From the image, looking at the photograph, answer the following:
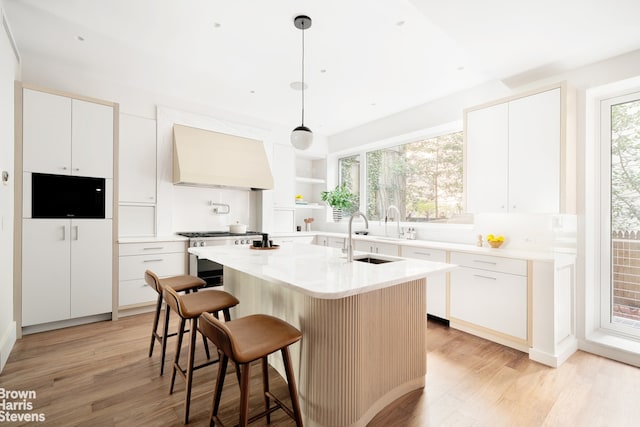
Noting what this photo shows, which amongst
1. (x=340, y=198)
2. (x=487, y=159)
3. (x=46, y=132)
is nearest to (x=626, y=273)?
(x=487, y=159)

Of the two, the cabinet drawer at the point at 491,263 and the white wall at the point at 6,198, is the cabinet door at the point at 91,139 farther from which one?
the cabinet drawer at the point at 491,263

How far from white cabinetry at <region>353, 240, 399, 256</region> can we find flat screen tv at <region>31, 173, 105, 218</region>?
3255 mm

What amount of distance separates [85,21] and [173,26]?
74cm

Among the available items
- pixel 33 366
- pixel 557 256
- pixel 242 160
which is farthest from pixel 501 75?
pixel 33 366

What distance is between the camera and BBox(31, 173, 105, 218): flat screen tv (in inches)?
117

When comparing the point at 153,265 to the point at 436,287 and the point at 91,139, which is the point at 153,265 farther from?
the point at 436,287

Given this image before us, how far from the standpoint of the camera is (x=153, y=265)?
3.62m

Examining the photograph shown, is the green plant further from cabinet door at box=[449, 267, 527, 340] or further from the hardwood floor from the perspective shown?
the hardwood floor

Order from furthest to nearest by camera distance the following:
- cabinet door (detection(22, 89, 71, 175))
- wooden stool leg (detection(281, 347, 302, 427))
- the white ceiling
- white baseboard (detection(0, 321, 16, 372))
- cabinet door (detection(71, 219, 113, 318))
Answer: cabinet door (detection(71, 219, 113, 318))
cabinet door (detection(22, 89, 71, 175))
white baseboard (detection(0, 321, 16, 372))
the white ceiling
wooden stool leg (detection(281, 347, 302, 427))

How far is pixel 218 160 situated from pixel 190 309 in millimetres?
2775

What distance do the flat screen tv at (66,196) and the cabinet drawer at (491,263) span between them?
3.94 metres

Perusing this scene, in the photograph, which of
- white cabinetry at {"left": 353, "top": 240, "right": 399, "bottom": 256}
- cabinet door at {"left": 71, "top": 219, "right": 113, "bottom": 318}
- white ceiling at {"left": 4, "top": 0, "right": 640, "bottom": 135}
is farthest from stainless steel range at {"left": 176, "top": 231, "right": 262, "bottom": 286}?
white ceiling at {"left": 4, "top": 0, "right": 640, "bottom": 135}

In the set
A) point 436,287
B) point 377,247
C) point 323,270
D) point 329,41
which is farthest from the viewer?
point 377,247

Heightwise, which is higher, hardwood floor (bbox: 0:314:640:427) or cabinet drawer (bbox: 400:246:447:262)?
cabinet drawer (bbox: 400:246:447:262)
